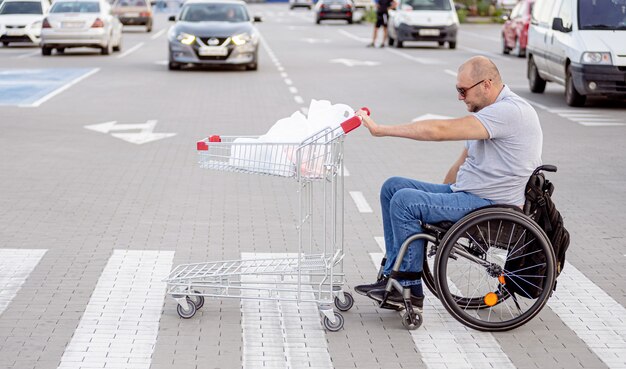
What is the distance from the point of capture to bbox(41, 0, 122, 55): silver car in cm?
3312

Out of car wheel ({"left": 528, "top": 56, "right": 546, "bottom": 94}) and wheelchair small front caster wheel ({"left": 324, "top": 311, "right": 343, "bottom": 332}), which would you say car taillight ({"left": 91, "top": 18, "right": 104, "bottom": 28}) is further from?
wheelchair small front caster wheel ({"left": 324, "top": 311, "right": 343, "bottom": 332})

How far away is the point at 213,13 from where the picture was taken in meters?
28.8

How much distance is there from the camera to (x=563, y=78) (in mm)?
20469

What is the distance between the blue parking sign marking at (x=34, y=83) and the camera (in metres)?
20.7

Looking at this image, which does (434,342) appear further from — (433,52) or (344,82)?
(433,52)

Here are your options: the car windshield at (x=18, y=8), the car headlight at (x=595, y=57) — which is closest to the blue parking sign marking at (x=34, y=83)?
the car headlight at (x=595, y=57)

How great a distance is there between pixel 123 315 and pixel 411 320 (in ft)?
5.18

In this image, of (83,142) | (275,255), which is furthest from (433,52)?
(275,255)

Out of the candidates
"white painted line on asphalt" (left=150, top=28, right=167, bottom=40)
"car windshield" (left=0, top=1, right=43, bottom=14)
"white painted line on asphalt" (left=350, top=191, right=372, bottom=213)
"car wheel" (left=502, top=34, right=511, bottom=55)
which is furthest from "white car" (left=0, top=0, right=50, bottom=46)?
"white painted line on asphalt" (left=350, top=191, right=372, bottom=213)

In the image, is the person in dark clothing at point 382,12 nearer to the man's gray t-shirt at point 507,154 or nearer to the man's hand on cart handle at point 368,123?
the man's gray t-shirt at point 507,154

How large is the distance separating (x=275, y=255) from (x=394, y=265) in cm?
189

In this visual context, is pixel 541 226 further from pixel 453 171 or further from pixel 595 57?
pixel 595 57

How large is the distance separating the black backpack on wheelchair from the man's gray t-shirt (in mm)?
54

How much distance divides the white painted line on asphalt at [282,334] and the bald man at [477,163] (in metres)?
0.44
